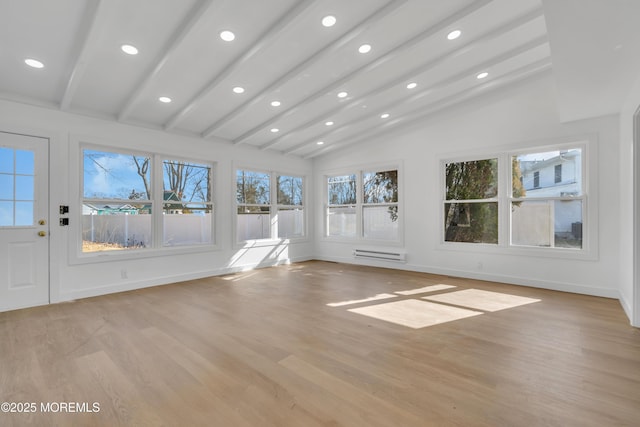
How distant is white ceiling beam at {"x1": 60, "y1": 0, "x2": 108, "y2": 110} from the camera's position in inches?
98.8

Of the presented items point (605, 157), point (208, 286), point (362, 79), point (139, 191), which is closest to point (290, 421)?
point (208, 286)

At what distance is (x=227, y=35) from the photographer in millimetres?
2947

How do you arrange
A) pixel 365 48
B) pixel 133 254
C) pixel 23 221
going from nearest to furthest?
pixel 365 48
pixel 23 221
pixel 133 254

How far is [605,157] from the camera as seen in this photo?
13.6 feet

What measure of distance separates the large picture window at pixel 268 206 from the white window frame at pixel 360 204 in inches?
23.9

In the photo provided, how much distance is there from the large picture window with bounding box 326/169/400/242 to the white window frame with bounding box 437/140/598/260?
1.09 meters

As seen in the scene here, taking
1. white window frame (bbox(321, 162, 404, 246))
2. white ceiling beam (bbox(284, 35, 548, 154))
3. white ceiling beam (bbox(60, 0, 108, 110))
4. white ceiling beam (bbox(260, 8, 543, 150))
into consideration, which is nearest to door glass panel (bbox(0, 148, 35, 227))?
white ceiling beam (bbox(60, 0, 108, 110))

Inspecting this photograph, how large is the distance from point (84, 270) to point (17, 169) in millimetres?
1549

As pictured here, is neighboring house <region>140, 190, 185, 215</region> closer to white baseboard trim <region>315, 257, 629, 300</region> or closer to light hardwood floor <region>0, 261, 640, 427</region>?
light hardwood floor <region>0, 261, 640, 427</region>

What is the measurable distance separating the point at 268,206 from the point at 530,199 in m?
5.07

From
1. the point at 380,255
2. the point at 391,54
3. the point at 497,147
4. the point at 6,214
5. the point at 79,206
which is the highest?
the point at 391,54

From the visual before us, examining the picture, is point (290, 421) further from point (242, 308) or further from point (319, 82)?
point (319, 82)

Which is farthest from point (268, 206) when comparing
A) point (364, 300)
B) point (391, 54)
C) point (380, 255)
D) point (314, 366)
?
point (314, 366)

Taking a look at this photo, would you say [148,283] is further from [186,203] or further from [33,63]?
[33,63]
